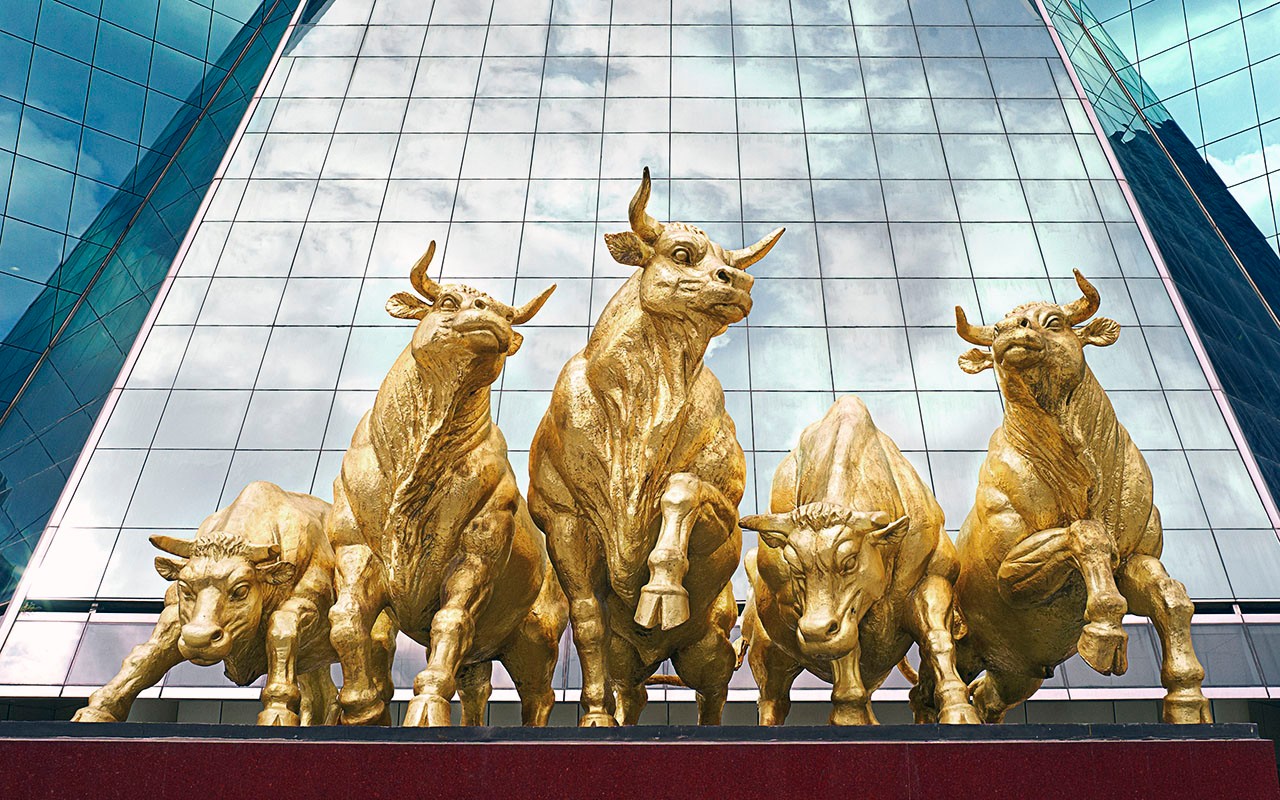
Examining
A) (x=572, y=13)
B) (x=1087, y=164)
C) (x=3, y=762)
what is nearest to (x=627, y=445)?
(x=3, y=762)

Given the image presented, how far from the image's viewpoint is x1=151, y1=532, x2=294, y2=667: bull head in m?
5.45

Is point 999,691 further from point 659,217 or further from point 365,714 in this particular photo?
point 659,217

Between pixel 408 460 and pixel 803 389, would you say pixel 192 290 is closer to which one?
pixel 803 389

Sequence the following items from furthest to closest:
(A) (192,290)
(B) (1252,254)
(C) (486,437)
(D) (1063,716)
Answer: (B) (1252,254), (A) (192,290), (D) (1063,716), (C) (486,437)

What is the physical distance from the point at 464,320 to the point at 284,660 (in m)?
1.84

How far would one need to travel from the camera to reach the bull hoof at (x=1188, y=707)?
16.8 feet

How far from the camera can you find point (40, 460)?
42.5 feet

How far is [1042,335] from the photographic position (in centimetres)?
561

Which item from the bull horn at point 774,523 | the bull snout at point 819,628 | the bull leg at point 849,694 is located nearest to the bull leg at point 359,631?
the bull horn at point 774,523

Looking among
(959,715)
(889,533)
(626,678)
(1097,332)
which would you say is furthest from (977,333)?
(626,678)

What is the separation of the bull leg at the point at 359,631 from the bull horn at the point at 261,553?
457mm

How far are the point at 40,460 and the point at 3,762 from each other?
9.57m

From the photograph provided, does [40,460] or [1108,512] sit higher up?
[40,460]

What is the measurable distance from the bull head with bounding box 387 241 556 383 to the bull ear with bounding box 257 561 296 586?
1343mm
